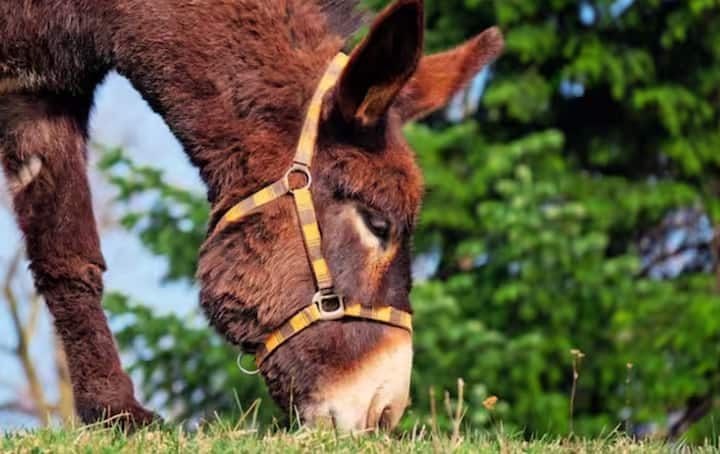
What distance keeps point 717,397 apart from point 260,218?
23.8ft

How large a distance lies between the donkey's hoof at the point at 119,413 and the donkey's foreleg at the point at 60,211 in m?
0.12

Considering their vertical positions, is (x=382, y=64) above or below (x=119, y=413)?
above

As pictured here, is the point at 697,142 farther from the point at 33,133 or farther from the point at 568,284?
the point at 33,133

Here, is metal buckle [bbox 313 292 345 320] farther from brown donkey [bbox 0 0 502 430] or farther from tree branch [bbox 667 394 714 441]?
tree branch [bbox 667 394 714 441]

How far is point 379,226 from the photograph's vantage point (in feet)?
15.3

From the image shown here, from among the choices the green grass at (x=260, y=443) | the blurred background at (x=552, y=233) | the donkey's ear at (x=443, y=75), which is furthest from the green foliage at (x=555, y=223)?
the green grass at (x=260, y=443)

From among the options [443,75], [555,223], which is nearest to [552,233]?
[555,223]

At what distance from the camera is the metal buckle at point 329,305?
4.63 meters

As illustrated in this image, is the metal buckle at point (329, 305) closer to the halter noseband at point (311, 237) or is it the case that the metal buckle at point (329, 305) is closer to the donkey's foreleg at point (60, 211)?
the halter noseband at point (311, 237)

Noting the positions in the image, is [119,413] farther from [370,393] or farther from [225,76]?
[225,76]

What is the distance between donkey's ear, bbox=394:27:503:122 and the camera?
514 centimetres

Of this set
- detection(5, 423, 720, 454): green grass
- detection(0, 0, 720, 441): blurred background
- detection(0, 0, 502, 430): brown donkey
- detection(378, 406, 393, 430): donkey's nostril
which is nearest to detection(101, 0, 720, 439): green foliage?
detection(0, 0, 720, 441): blurred background

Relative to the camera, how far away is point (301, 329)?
468 cm

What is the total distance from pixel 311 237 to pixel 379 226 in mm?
258
